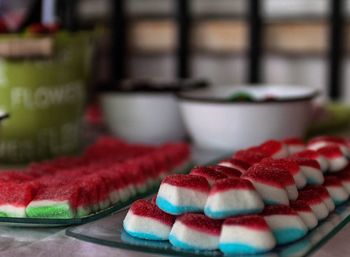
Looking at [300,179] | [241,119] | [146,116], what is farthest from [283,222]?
[146,116]

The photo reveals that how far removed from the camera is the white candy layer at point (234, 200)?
69 centimetres

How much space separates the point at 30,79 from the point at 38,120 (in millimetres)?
73

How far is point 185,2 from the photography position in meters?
2.83

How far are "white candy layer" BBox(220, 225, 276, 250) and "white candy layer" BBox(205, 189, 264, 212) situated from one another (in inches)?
0.9

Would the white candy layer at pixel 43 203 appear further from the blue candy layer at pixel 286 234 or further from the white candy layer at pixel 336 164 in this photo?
the white candy layer at pixel 336 164

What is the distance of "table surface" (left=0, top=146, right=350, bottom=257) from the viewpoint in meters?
0.72

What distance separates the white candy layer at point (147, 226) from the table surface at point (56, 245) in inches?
1.1

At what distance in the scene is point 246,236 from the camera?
0.67 m

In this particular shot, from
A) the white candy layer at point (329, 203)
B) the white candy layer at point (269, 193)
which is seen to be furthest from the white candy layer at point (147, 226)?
the white candy layer at point (329, 203)

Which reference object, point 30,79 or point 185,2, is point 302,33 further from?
point 30,79

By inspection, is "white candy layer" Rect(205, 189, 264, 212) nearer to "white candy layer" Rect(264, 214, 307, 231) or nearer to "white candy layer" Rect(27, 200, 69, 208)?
"white candy layer" Rect(264, 214, 307, 231)

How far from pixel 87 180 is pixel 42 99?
345 mm

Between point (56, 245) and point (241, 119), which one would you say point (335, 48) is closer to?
point (241, 119)

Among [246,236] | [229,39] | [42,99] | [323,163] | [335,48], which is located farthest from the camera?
[229,39]
